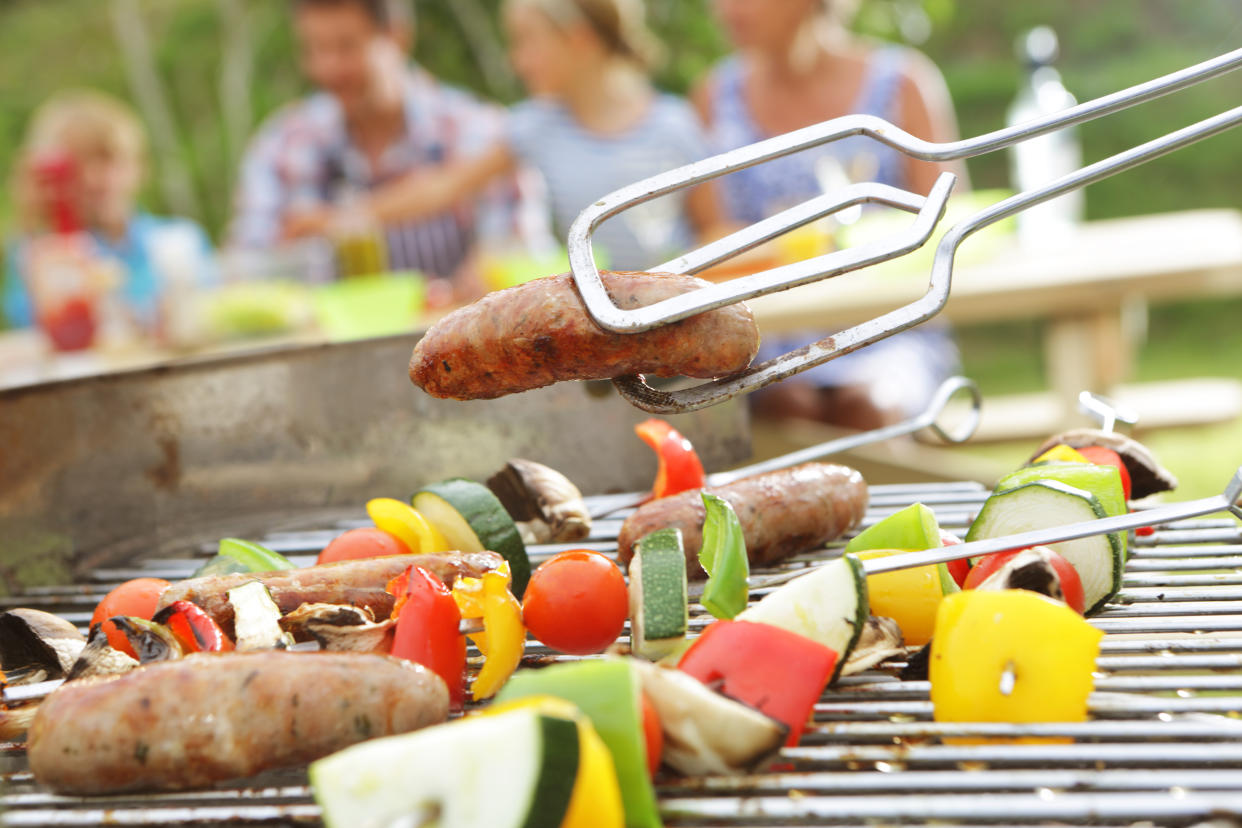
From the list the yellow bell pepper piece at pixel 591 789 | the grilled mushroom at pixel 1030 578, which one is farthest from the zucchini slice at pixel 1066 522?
the yellow bell pepper piece at pixel 591 789

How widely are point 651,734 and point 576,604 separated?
0.44 meters

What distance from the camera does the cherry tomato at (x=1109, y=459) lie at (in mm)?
2119

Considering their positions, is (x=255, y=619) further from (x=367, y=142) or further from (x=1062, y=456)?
(x=367, y=142)

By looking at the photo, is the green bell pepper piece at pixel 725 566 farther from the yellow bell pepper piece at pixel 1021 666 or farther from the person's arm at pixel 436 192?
the person's arm at pixel 436 192

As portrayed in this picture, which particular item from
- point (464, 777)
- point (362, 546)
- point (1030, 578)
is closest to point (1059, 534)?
point (1030, 578)

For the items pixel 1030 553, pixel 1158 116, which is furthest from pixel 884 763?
pixel 1158 116

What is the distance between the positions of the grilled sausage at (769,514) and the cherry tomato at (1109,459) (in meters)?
0.49

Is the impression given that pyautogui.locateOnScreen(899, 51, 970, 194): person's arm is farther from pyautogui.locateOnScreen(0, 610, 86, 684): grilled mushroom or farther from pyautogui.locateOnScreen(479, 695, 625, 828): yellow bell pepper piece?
pyautogui.locateOnScreen(479, 695, 625, 828): yellow bell pepper piece

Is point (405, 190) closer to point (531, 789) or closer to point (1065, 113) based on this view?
point (1065, 113)

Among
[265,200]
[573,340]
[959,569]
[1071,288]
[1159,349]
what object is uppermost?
[265,200]

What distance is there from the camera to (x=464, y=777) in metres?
1.08

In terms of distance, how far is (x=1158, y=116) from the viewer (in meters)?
12.9

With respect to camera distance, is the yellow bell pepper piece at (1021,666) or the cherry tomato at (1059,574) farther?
the cherry tomato at (1059,574)

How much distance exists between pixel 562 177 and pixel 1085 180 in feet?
18.7
